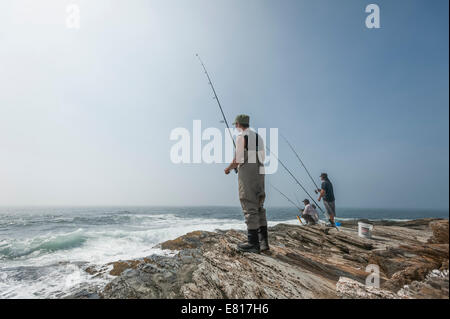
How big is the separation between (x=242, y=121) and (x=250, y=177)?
1228 millimetres

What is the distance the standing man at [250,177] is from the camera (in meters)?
3.52

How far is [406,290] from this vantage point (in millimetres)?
2488

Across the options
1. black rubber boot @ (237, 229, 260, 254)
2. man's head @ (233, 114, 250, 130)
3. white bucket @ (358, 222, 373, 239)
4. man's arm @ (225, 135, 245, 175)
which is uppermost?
man's head @ (233, 114, 250, 130)

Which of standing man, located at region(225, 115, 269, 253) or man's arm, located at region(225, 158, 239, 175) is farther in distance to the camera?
man's arm, located at region(225, 158, 239, 175)

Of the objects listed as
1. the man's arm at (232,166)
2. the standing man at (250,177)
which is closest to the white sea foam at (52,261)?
the standing man at (250,177)

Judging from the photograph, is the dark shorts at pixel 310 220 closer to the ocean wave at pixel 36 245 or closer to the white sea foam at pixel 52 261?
the white sea foam at pixel 52 261

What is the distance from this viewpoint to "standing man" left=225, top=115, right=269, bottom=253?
3518mm

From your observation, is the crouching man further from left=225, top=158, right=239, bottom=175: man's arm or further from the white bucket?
left=225, top=158, right=239, bottom=175: man's arm

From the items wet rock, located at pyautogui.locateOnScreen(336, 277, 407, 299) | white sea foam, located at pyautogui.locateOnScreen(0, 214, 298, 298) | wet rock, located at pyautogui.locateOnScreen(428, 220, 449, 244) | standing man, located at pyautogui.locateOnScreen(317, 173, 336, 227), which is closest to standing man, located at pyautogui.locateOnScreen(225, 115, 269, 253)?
wet rock, located at pyautogui.locateOnScreen(336, 277, 407, 299)

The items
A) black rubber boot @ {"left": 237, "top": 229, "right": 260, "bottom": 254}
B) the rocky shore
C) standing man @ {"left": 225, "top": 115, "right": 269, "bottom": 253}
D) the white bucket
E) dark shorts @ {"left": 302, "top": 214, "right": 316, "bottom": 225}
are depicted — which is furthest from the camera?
dark shorts @ {"left": 302, "top": 214, "right": 316, "bottom": 225}
